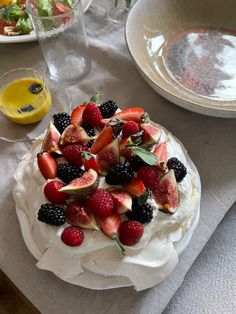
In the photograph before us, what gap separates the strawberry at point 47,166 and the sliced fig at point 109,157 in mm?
91

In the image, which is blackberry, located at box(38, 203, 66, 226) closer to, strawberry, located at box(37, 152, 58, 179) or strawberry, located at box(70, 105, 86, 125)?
strawberry, located at box(37, 152, 58, 179)

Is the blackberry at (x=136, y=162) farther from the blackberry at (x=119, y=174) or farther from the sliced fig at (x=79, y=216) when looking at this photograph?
the sliced fig at (x=79, y=216)

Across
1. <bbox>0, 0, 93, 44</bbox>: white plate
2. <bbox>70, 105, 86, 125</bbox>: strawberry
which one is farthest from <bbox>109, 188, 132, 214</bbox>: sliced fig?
<bbox>0, 0, 93, 44</bbox>: white plate

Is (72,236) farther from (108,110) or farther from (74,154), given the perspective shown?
(108,110)

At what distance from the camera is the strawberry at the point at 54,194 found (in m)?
0.69

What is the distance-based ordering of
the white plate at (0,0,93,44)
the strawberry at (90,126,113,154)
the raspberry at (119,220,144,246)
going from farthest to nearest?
the white plate at (0,0,93,44) → the strawberry at (90,126,113,154) → the raspberry at (119,220,144,246)

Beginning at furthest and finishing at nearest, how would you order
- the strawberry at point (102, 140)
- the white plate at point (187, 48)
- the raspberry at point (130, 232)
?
the white plate at point (187, 48), the strawberry at point (102, 140), the raspberry at point (130, 232)

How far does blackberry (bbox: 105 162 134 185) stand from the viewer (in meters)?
0.70

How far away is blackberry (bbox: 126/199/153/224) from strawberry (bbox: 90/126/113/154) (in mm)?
152

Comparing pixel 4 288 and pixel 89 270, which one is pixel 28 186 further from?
pixel 4 288

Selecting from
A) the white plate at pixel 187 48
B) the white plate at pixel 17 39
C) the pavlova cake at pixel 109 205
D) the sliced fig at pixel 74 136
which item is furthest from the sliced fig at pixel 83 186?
the white plate at pixel 17 39

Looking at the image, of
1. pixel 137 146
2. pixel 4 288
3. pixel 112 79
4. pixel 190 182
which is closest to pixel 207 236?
pixel 190 182

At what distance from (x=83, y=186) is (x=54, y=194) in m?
0.06

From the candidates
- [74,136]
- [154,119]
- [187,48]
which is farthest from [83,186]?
[187,48]
